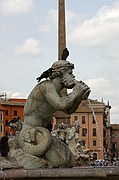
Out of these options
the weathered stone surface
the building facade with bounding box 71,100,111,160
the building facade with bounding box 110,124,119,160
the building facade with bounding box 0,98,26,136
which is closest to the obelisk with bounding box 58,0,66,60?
the weathered stone surface

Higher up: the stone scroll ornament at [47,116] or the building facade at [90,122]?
the building facade at [90,122]

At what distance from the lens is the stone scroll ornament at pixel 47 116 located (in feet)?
21.5

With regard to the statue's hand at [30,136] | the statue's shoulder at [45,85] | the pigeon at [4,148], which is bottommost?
the pigeon at [4,148]

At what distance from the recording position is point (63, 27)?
4275 centimetres

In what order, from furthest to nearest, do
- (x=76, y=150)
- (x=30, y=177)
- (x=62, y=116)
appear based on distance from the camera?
(x=62, y=116)
(x=76, y=150)
(x=30, y=177)

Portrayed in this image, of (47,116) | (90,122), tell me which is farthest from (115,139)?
(47,116)

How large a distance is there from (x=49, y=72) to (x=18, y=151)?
3.69 feet

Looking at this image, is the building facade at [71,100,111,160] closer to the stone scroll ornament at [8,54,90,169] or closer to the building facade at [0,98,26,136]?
the building facade at [0,98,26,136]

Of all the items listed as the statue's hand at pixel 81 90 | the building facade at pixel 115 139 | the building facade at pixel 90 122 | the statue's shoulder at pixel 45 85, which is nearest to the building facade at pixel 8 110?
the building facade at pixel 90 122

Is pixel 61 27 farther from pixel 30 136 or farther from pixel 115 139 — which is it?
pixel 115 139

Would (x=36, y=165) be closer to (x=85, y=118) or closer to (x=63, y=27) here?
(x=63, y=27)

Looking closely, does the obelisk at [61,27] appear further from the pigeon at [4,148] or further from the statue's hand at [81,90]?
the pigeon at [4,148]

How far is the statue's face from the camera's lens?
22.5 ft

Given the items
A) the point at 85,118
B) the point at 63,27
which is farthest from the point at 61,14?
the point at 85,118
